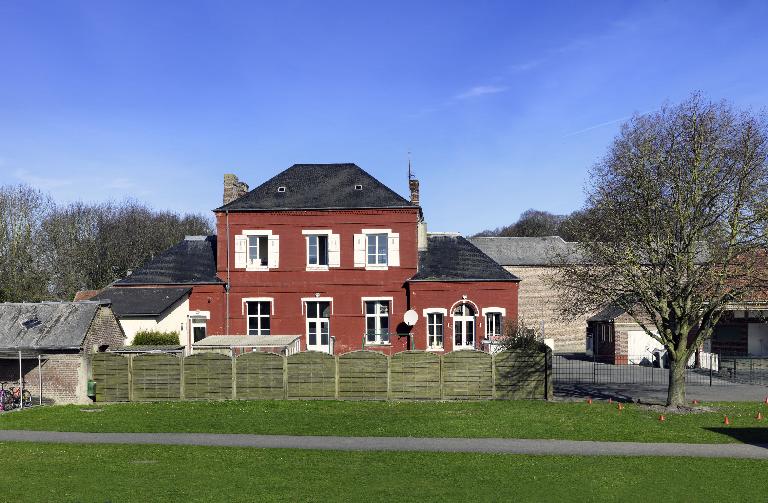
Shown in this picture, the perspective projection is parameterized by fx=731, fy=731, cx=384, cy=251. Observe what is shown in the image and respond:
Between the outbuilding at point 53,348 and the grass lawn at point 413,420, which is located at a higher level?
the outbuilding at point 53,348

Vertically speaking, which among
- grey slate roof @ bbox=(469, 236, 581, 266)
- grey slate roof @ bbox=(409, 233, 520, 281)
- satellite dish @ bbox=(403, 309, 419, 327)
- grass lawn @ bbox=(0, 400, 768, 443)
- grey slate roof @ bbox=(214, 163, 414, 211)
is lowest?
grass lawn @ bbox=(0, 400, 768, 443)

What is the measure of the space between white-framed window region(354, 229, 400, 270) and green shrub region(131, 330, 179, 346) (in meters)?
10.5

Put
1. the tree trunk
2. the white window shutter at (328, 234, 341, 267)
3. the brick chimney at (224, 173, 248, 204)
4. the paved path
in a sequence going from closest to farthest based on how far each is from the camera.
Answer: the paved path, the tree trunk, the white window shutter at (328, 234, 341, 267), the brick chimney at (224, 173, 248, 204)

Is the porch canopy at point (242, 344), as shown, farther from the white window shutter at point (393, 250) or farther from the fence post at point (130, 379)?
the white window shutter at point (393, 250)

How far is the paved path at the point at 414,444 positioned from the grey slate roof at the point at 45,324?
6279mm

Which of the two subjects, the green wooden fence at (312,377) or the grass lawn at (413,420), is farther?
the green wooden fence at (312,377)

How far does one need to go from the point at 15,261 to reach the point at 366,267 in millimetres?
32477

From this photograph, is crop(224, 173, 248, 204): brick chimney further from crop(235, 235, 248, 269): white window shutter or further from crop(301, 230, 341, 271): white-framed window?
crop(301, 230, 341, 271): white-framed window

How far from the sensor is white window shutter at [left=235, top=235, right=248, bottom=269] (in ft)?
132

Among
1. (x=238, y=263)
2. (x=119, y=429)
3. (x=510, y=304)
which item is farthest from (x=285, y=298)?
(x=119, y=429)

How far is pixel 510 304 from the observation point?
39062mm

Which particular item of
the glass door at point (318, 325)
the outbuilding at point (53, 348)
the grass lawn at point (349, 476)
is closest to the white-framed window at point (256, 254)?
the glass door at point (318, 325)

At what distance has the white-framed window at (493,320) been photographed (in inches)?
1533

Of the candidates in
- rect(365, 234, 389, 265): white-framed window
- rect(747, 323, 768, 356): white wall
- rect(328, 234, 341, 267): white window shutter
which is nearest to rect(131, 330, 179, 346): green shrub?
rect(328, 234, 341, 267): white window shutter
